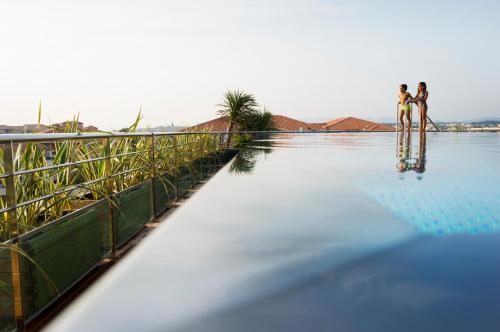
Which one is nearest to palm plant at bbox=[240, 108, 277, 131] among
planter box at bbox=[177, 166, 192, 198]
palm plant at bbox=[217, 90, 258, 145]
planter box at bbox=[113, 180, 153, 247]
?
palm plant at bbox=[217, 90, 258, 145]

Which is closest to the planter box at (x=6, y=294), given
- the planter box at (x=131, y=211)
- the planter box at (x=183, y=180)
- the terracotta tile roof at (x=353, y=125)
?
the planter box at (x=131, y=211)

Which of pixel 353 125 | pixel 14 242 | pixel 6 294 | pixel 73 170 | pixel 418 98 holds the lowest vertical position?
pixel 6 294

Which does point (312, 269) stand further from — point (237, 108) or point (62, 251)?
point (237, 108)

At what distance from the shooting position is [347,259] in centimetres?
271

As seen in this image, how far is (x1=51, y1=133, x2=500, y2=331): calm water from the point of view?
1962 mm

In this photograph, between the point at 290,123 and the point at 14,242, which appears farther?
the point at 290,123

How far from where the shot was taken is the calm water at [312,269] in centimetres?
196

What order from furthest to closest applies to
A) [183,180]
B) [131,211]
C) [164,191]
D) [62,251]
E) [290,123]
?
[290,123], [183,180], [164,191], [131,211], [62,251]

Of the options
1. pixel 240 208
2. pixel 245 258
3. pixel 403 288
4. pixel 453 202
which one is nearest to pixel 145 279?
pixel 245 258

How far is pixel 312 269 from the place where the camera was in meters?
2.55

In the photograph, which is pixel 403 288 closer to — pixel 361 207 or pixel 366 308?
pixel 366 308

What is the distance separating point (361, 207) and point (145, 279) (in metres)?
2.45

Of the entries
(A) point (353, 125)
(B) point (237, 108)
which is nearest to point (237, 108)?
(B) point (237, 108)

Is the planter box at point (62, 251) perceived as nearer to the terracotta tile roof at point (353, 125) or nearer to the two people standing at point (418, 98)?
the two people standing at point (418, 98)
